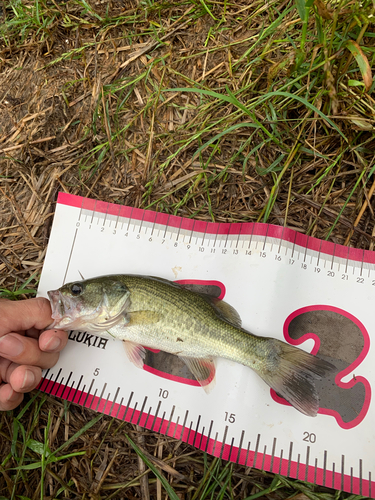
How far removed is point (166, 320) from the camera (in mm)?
2314

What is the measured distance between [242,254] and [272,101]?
1324 mm

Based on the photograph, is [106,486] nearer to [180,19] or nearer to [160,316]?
[160,316]

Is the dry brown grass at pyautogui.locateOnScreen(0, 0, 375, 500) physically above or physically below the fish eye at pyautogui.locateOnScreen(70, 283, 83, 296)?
above

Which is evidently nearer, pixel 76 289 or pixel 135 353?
pixel 76 289

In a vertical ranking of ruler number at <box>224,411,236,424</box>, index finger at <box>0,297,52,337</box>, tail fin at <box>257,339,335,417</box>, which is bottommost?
ruler number at <box>224,411,236,424</box>

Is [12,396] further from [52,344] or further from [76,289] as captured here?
[76,289]

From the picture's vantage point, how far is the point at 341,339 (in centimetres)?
231

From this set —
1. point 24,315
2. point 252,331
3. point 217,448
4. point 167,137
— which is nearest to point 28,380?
point 24,315

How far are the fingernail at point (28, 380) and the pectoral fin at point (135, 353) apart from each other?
0.71 m

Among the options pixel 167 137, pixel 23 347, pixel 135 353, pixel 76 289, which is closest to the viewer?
pixel 23 347

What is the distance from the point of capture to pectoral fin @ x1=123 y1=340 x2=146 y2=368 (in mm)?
2463

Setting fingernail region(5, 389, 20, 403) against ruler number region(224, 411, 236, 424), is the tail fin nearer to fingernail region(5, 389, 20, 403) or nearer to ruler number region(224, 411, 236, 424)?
ruler number region(224, 411, 236, 424)

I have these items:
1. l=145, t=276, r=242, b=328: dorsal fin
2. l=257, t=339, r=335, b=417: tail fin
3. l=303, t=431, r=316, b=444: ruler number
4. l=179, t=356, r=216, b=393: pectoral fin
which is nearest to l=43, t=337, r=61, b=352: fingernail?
l=145, t=276, r=242, b=328: dorsal fin

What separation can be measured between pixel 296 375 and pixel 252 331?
425 millimetres
